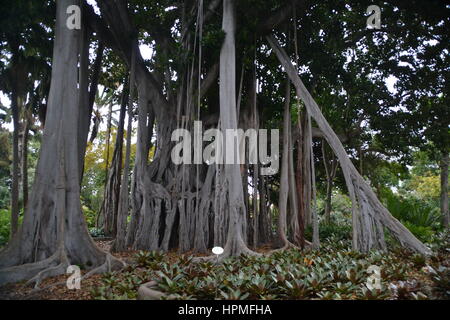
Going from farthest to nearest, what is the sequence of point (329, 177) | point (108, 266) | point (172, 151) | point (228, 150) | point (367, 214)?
point (329, 177) → point (172, 151) → point (228, 150) → point (367, 214) → point (108, 266)

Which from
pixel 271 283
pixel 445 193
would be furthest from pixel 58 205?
pixel 445 193

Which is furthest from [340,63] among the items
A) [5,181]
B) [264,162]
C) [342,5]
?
[5,181]

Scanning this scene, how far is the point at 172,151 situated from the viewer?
6.96 metres

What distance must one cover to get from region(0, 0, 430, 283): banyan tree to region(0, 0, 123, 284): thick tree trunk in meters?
0.01

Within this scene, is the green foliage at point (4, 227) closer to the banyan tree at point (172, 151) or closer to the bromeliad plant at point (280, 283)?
the banyan tree at point (172, 151)

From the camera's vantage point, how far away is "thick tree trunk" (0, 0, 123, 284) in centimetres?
432

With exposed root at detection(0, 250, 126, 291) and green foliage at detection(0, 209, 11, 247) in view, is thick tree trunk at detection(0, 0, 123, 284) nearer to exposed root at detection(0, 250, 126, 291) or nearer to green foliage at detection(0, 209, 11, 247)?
exposed root at detection(0, 250, 126, 291)

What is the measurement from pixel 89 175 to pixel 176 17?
39.5 ft

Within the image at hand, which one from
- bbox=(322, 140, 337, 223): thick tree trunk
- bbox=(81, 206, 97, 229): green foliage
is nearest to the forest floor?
bbox=(322, 140, 337, 223): thick tree trunk

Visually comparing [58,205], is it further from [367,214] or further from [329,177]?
[329,177]

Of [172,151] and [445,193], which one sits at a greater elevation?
[172,151]

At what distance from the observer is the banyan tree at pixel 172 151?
4594 millimetres

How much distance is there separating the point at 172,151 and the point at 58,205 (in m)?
2.73

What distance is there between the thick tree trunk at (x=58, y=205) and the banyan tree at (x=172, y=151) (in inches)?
0.5
